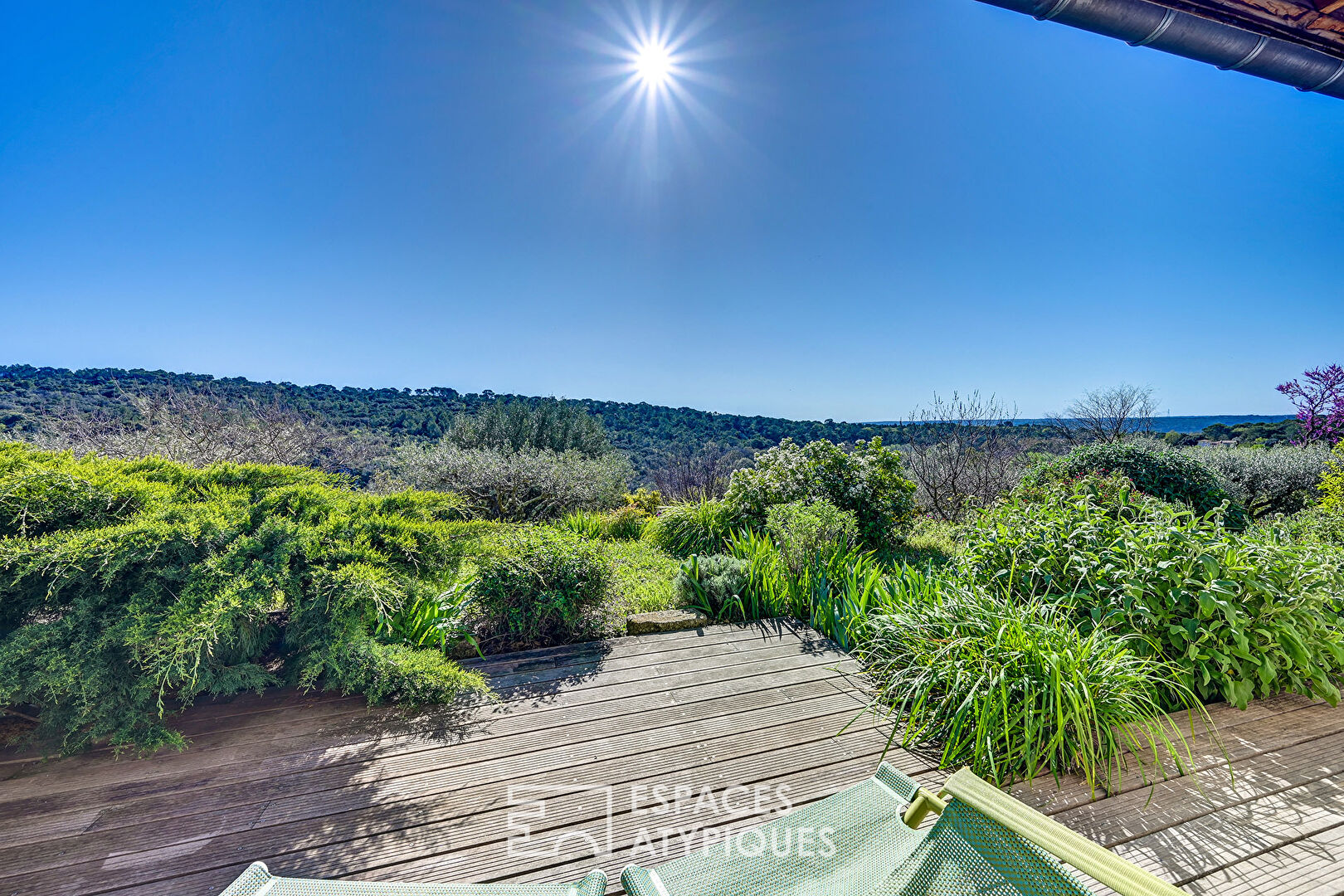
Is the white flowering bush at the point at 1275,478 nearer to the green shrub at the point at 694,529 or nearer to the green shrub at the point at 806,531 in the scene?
the green shrub at the point at 806,531

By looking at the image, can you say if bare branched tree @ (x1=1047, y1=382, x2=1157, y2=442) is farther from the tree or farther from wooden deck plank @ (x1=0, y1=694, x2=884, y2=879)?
wooden deck plank @ (x1=0, y1=694, x2=884, y2=879)

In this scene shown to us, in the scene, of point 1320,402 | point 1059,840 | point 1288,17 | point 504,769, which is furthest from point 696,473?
point 1320,402

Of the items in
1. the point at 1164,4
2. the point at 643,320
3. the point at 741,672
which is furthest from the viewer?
the point at 643,320

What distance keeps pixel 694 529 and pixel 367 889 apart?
5.15 metres

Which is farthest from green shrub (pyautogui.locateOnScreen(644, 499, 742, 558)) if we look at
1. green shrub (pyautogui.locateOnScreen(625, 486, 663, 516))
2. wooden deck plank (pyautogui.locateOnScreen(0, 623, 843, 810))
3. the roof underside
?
the roof underside

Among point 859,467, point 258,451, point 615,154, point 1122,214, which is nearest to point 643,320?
point 615,154

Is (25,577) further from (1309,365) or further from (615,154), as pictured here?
(1309,365)

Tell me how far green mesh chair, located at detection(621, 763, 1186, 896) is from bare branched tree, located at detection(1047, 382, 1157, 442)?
12599 mm

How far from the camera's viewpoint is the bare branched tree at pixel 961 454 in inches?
335

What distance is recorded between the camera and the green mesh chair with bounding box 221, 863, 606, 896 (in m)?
1.06

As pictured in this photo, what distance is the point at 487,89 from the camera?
6.11 metres

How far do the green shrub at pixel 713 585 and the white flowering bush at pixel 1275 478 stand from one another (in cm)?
757

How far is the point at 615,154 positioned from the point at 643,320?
4886mm

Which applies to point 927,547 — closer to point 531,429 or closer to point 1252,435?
point 531,429
